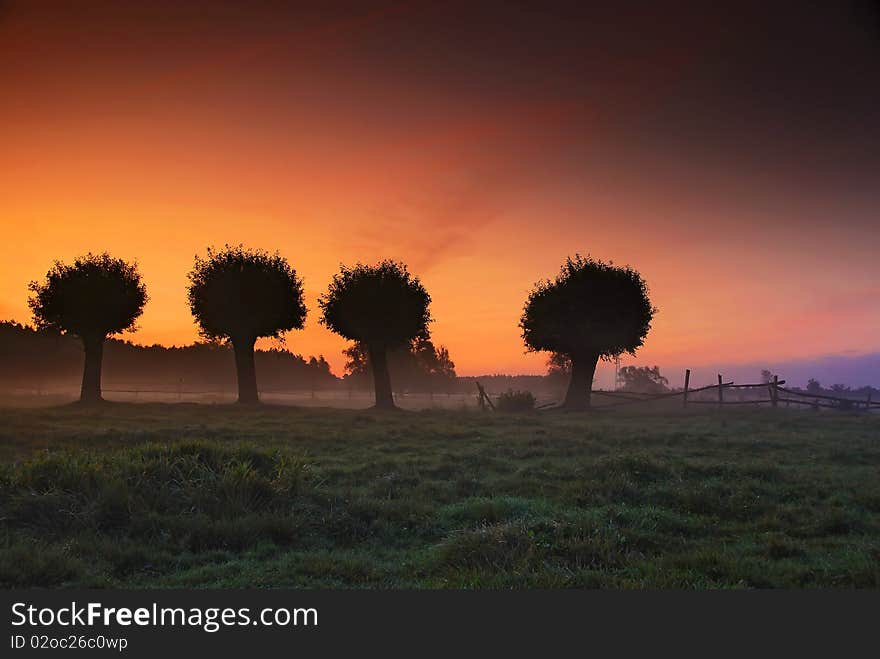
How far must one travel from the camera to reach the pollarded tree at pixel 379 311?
61781mm

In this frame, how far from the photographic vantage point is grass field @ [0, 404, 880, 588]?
9078mm

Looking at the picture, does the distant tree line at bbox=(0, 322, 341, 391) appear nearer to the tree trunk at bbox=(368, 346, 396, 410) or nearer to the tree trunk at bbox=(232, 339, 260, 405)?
the tree trunk at bbox=(232, 339, 260, 405)

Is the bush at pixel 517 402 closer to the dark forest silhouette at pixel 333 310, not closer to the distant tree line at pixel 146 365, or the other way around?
the dark forest silhouette at pixel 333 310

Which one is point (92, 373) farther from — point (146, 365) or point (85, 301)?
point (146, 365)

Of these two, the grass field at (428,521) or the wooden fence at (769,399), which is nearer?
the grass field at (428,521)

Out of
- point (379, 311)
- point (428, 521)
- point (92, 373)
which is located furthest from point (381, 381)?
point (428, 521)

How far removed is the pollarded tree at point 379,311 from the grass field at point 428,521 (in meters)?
40.5

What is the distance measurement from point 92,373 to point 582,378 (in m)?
47.2

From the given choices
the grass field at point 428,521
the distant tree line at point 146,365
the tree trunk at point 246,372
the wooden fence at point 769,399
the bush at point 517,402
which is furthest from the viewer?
the distant tree line at point 146,365

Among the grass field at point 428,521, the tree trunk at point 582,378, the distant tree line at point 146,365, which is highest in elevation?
the distant tree line at point 146,365

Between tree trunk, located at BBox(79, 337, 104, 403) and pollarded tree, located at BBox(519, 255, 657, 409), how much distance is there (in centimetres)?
4247

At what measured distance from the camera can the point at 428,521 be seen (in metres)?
12.6

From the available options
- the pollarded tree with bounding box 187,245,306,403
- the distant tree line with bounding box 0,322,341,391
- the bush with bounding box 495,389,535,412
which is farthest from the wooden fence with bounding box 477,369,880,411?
the distant tree line with bounding box 0,322,341,391

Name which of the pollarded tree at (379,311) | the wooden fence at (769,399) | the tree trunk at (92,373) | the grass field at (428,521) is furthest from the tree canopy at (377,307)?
the grass field at (428,521)
